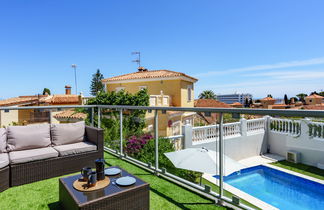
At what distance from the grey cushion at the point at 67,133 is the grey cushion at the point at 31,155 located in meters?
0.35

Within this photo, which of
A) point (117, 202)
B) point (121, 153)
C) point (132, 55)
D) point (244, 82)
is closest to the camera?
point (117, 202)

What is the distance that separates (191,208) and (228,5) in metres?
15.8

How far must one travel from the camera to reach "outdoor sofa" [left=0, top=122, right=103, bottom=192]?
3.07 m

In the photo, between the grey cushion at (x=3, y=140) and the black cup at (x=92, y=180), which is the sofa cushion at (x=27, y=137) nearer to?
the grey cushion at (x=3, y=140)

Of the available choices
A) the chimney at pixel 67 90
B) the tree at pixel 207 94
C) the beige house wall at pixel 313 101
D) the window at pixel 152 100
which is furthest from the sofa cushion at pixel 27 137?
the beige house wall at pixel 313 101

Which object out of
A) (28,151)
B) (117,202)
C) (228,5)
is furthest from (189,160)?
(228,5)

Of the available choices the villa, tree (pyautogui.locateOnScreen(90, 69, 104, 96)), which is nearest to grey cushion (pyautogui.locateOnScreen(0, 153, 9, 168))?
the villa

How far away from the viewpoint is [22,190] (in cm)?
296

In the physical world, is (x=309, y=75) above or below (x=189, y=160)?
above

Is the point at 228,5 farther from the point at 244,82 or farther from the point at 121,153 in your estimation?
the point at 244,82

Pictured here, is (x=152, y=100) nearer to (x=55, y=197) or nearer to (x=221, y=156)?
(x=55, y=197)

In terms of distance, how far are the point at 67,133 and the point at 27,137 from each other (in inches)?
27.1

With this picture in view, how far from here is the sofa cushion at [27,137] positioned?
3.44 meters

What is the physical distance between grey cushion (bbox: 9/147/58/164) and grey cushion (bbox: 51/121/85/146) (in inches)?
13.8
